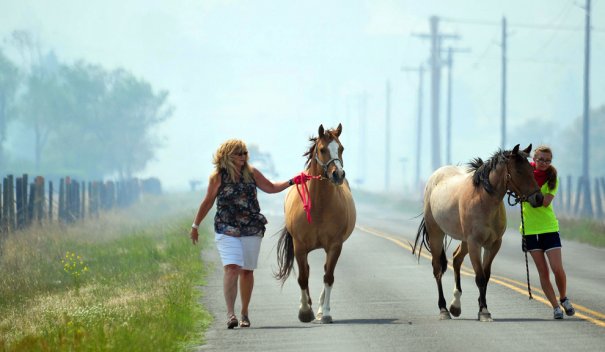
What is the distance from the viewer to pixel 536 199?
13984mm

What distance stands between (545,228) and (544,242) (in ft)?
0.54

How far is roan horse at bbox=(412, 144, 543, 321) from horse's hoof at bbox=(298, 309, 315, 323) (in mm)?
1491

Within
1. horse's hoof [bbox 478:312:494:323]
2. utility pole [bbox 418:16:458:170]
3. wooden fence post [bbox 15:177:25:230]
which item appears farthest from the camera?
utility pole [bbox 418:16:458:170]

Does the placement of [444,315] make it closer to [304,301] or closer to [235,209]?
[304,301]

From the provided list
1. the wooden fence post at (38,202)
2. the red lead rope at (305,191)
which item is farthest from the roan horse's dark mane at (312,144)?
the wooden fence post at (38,202)

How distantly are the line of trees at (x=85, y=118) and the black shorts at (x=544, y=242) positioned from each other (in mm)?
83546

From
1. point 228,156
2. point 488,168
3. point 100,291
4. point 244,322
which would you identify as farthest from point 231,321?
point 100,291

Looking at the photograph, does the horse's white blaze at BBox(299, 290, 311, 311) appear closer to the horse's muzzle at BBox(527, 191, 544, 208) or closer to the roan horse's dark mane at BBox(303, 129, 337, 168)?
the roan horse's dark mane at BBox(303, 129, 337, 168)

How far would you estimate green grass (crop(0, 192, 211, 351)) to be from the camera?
40.7 ft

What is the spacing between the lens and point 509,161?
14320 mm

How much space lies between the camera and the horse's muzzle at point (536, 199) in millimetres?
13977

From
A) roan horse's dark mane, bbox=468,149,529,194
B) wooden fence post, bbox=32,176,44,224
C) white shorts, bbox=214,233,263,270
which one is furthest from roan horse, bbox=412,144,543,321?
wooden fence post, bbox=32,176,44,224

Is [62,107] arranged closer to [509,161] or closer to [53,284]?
[53,284]

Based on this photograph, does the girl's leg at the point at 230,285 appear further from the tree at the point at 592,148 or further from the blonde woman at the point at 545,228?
the tree at the point at 592,148
